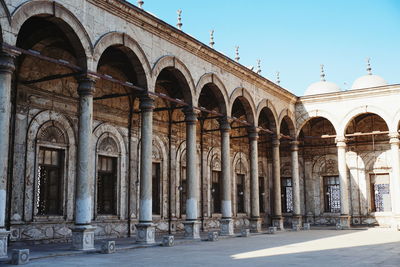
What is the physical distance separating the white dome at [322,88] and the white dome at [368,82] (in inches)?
59.6

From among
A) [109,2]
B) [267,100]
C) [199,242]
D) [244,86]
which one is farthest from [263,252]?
[267,100]

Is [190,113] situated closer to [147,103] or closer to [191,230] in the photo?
[147,103]

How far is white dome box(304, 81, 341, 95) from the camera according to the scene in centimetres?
3144

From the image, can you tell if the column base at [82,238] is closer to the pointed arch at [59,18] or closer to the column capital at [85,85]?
the column capital at [85,85]

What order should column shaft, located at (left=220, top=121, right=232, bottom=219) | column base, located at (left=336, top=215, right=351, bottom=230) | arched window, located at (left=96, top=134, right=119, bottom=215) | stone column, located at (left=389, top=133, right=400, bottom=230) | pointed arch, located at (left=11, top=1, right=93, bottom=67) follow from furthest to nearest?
1. column base, located at (left=336, top=215, right=351, bottom=230)
2. stone column, located at (left=389, top=133, right=400, bottom=230)
3. column shaft, located at (left=220, top=121, right=232, bottom=219)
4. arched window, located at (left=96, top=134, right=119, bottom=215)
5. pointed arch, located at (left=11, top=1, right=93, bottom=67)

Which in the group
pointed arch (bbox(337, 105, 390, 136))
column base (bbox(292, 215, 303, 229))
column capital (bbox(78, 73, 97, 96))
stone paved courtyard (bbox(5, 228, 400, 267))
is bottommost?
stone paved courtyard (bbox(5, 228, 400, 267))

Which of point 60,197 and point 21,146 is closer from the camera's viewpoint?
point 21,146

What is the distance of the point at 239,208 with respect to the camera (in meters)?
27.2

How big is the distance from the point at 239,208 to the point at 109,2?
51.6 ft

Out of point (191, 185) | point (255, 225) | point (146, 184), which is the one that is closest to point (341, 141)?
point (255, 225)

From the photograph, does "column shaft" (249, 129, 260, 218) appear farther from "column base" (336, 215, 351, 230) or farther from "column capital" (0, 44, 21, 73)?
"column capital" (0, 44, 21, 73)

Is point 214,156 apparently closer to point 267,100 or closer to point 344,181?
point 267,100

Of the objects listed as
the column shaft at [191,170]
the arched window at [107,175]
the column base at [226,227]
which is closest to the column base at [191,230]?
the column shaft at [191,170]

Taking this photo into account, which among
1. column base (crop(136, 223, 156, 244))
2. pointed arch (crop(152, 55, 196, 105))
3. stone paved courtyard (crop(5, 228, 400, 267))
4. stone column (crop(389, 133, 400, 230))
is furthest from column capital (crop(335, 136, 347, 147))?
column base (crop(136, 223, 156, 244))
